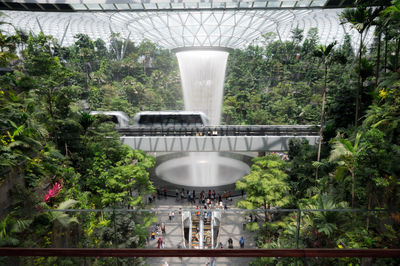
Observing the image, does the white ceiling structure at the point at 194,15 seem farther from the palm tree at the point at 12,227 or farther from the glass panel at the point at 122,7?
the palm tree at the point at 12,227

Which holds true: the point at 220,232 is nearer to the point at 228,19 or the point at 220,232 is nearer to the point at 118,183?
the point at 118,183

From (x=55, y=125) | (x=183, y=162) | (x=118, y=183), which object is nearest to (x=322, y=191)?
(x=118, y=183)

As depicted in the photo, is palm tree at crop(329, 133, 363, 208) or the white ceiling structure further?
the white ceiling structure

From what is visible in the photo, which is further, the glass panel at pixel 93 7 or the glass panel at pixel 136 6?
the glass panel at pixel 93 7

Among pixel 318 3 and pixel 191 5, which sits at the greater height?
pixel 318 3

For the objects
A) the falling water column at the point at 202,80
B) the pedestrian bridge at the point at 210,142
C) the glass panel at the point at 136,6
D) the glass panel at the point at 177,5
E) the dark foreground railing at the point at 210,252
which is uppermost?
the glass panel at the point at 177,5

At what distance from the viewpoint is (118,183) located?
528 inches

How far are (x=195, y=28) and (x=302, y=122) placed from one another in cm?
2075

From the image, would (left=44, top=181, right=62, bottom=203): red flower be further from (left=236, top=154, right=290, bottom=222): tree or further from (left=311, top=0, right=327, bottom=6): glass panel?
(left=311, top=0, right=327, bottom=6): glass panel

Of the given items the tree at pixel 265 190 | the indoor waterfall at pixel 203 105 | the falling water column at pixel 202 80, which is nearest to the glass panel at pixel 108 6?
the falling water column at pixel 202 80

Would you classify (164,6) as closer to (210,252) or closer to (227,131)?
(227,131)

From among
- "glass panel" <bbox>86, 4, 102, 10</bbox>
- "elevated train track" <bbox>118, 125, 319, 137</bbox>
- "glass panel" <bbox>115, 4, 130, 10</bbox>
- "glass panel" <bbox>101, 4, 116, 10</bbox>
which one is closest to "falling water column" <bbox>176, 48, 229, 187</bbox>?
"glass panel" <bbox>115, 4, 130, 10</bbox>

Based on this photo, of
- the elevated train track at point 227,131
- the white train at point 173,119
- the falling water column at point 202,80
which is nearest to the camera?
the elevated train track at point 227,131

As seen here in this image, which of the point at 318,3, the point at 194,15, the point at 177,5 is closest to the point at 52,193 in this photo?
the point at 177,5
